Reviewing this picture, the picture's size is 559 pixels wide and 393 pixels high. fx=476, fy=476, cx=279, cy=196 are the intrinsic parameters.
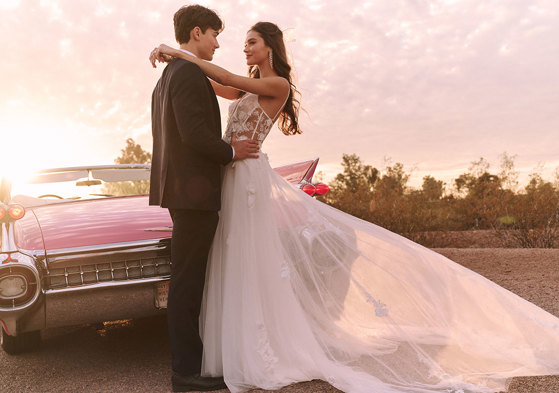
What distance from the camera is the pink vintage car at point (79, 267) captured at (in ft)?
9.66

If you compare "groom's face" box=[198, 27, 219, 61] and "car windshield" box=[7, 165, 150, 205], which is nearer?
"groom's face" box=[198, 27, 219, 61]

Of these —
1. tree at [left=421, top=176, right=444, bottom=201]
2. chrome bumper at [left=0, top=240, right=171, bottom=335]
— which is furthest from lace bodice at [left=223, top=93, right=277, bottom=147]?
tree at [left=421, top=176, right=444, bottom=201]

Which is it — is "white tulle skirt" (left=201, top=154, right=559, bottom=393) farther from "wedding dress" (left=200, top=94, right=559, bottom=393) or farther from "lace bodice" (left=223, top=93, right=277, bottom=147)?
"lace bodice" (left=223, top=93, right=277, bottom=147)

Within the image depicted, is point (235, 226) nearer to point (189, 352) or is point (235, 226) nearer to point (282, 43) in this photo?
point (189, 352)

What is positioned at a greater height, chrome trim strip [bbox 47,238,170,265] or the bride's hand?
the bride's hand

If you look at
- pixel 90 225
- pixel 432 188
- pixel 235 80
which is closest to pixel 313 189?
pixel 235 80

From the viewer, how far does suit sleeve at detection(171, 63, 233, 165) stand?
2734 mm

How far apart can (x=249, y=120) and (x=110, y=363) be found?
2058 millimetres

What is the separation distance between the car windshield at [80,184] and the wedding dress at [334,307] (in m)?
1.79

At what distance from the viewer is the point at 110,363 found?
11.5ft

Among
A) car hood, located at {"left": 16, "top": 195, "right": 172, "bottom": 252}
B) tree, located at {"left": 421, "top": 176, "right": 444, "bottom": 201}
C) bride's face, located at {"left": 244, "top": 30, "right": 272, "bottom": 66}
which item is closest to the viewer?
car hood, located at {"left": 16, "top": 195, "right": 172, "bottom": 252}

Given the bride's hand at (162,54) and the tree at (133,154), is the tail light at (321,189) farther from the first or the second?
the tree at (133,154)

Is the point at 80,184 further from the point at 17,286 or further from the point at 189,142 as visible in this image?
the point at 189,142

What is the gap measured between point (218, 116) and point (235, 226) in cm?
71
